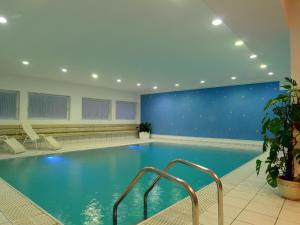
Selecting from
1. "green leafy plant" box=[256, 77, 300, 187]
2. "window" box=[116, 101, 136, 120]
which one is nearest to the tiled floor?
"green leafy plant" box=[256, 77, 300, 187]

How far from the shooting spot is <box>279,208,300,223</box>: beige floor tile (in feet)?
7.20

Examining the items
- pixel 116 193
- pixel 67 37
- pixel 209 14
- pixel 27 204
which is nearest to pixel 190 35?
pixel 209 14

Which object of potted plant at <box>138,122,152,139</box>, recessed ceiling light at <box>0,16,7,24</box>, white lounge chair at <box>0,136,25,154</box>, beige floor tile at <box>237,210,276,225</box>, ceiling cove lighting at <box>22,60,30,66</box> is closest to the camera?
beige floor tile at <box>237,210,276,225</box>

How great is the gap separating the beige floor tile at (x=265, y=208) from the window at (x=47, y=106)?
28.1 ft

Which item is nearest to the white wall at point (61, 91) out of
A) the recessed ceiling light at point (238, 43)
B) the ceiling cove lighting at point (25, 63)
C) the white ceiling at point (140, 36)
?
the white ceiling at point (140, 36)

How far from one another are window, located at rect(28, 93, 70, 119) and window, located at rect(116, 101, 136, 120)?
3081 millimetres

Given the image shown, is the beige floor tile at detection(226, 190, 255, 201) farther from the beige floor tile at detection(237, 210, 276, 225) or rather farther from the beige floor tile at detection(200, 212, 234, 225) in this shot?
the beige floor tile at detection(200, 212, 234, 225)

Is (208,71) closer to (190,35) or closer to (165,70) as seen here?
(165,70)

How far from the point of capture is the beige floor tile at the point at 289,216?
2196 millimetres

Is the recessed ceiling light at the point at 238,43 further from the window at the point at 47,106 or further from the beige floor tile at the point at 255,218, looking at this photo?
the window at the point at 47,106

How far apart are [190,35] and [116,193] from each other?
3263mm

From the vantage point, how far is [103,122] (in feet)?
35.7

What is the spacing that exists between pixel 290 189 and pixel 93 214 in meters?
2.60

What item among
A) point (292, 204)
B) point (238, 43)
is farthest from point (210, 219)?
point (238, 43)
